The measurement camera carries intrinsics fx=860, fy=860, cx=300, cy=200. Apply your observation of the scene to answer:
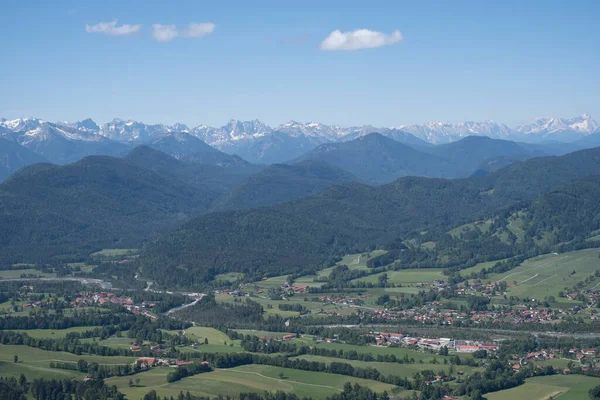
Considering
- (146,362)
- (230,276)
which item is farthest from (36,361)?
(230,276)

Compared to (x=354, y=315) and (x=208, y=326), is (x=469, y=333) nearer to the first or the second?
(x=354, y=315)

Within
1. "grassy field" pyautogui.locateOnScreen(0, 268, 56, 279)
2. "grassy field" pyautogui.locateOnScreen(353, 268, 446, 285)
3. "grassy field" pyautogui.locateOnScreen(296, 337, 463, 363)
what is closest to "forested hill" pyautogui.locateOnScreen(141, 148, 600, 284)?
"grassy field" pyautogui.locateOnScreen(353, 268, 446, 285)

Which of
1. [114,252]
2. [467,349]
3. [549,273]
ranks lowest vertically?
[467,349]

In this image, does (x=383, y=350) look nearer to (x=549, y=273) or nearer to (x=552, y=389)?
(x=552, y=389)

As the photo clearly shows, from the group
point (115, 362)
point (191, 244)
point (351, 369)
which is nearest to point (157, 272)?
point (191, 244)

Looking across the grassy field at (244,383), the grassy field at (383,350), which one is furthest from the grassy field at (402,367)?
the grassy field at (244,383)

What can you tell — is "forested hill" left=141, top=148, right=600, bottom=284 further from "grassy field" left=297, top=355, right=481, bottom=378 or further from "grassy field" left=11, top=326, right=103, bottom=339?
"grassy field" left=297, top=355, right=481, bottom=378
